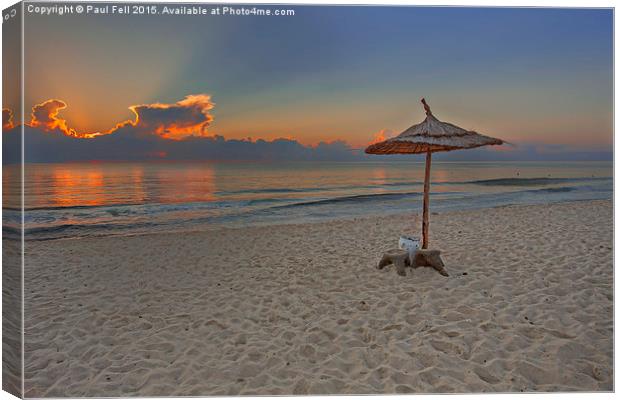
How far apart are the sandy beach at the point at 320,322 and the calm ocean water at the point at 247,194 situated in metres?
2.08

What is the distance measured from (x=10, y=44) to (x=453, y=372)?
3.83m

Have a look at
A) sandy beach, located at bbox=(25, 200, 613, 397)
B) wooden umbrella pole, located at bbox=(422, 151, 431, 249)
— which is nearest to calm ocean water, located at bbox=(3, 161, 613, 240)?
sandy beach, located at bbox=(25, 200, 613, 397)

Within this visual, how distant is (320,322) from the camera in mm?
3682

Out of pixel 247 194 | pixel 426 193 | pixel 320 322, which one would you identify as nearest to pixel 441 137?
pixel 426 193

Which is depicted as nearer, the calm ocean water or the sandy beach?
the sandy beach

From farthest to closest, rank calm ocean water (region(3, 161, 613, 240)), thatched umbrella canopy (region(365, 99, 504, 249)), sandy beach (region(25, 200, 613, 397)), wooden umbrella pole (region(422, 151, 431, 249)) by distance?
1. calm ocean water (region(3, 161, 613, 240))
2. wooden umbrella pole (region(422, 151, 431, 249))
3. thatched umbrella canopy (region(365, 99, 504, 249))
4. sandy beach (region(25, 200, 613, 397))

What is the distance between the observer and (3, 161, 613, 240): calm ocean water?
8070 mm

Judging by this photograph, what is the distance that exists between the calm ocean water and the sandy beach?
2.08m

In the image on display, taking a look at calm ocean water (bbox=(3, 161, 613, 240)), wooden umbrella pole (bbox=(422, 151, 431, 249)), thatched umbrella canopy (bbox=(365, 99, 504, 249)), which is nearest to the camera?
thatched umbrella canopy (bbox=(365, 99, 504, 249))

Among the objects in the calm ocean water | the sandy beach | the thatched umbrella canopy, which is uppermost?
the thatched umbrella canopy

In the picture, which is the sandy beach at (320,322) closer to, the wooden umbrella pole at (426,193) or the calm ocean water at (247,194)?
the wooden umbrella pole at (426,193)

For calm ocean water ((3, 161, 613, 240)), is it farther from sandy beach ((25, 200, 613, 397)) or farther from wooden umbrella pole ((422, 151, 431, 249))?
wooden umbrella pole ((422, 151, 431, 249))

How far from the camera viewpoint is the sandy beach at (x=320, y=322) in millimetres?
2959

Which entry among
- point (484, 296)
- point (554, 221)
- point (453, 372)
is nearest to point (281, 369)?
point (453, 372)
